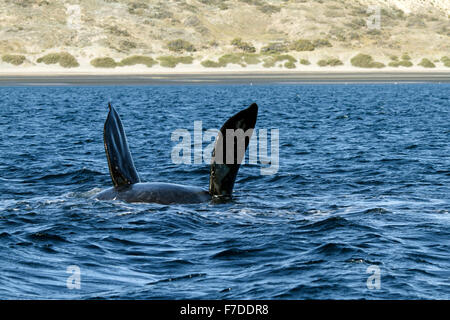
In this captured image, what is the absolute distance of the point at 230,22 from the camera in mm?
127750

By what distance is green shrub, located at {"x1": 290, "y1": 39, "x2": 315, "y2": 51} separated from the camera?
10869 centimetres

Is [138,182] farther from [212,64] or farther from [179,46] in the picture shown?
[179,46]

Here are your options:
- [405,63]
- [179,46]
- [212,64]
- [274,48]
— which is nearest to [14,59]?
[212,64]

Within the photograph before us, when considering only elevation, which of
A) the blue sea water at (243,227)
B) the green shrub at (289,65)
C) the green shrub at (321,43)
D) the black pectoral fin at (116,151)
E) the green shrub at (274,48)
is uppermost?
the green shrub at (321,43)

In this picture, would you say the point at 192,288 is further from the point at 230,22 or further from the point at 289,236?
the point at 230,22

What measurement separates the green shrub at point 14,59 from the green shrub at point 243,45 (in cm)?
3442

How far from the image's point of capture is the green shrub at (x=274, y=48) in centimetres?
10931

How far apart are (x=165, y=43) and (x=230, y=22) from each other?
1964 centimetres

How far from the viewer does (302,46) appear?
109 meters

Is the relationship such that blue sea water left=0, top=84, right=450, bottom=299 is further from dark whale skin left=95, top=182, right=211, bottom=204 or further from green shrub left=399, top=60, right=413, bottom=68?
green shrub left=399, top=60, right=413, bottom=68

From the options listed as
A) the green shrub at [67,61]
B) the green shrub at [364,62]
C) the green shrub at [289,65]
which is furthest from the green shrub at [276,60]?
the green shrub at [67,61]

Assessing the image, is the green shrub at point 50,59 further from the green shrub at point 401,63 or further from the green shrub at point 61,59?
the green shrub at point 401,63

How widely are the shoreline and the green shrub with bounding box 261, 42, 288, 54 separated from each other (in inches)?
501
